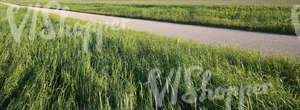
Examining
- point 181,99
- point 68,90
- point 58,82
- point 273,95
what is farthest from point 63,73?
point 273,95

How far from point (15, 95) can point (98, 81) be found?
54 centimetres

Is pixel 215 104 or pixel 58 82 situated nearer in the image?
pixel 215 104

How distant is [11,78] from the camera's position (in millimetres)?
1104

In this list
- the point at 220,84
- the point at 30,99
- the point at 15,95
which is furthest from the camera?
the point at 220,84

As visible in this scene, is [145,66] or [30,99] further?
[145,66]

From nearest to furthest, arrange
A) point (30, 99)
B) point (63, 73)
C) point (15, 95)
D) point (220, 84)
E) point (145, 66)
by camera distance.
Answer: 1. point (30, 99)
2. point (15, 95)
3. point (220, 84)
4. point (63, 73)
5. point (145, 66)

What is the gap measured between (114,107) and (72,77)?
47 cm

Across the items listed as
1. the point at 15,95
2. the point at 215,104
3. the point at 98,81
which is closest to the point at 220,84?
the point at 215,104

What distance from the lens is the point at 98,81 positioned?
109 cm

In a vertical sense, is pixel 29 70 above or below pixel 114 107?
above

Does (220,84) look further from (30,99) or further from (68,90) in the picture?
(30,99)

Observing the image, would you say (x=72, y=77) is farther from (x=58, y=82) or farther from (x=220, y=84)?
(x=220, y=84)

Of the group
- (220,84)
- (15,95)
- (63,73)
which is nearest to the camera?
(15,95)

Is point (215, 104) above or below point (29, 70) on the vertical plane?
below
